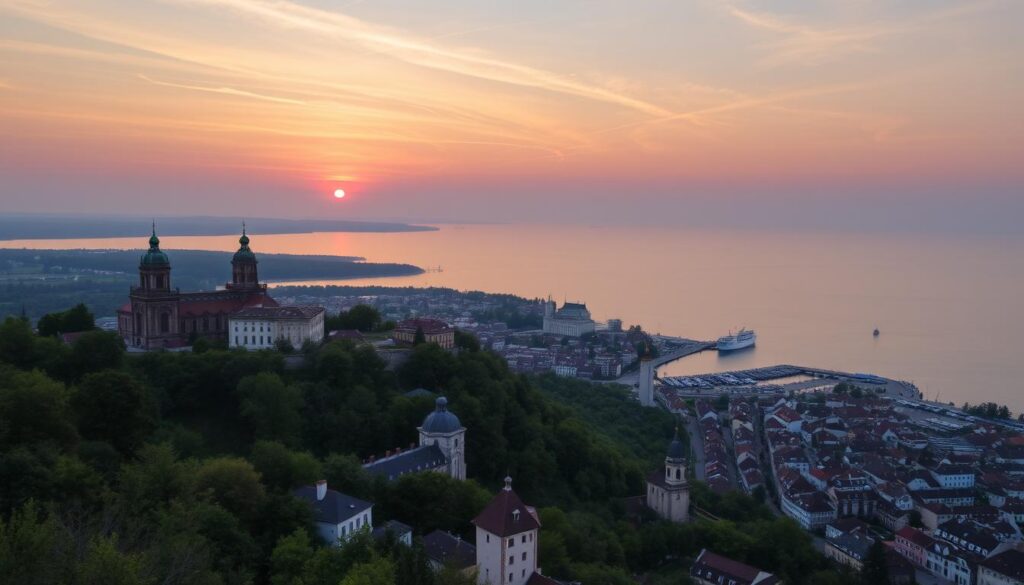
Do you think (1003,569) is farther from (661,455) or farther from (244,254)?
(244,254)

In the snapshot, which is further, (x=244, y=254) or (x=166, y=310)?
(x=244, y=254)

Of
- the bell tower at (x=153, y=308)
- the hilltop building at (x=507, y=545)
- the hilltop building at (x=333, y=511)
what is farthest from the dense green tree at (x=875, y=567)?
the bell tower at (x=153, y=308)

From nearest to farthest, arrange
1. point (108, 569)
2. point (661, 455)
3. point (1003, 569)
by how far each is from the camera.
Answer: point (108, 569)
point (1003, 569)
point (661, 455)

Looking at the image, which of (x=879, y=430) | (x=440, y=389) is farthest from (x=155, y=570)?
(x=879, y=430)

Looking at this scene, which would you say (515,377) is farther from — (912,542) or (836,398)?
(836,398)

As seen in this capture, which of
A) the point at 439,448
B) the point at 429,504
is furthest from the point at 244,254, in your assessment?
the point at 429,504

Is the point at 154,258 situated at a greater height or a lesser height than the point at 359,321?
greater

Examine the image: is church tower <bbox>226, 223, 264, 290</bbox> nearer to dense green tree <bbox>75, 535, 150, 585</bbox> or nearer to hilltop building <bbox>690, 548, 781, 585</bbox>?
hilltop building <bbox>690, 548, 781, 585</bbox>

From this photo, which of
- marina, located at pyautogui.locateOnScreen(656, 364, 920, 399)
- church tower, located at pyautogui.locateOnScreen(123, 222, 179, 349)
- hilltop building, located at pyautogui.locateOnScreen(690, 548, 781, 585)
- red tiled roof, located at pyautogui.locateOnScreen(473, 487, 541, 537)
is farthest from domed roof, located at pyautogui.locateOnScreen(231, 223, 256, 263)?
marina, located at pyautogui.locateOnScreen(656, 364, 920, 399)
